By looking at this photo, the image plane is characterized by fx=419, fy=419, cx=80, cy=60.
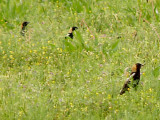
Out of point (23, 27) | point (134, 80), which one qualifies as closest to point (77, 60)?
point (134, 80)

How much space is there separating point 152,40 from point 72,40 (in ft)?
4.46

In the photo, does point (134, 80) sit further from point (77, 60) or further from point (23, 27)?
point (23, 27)

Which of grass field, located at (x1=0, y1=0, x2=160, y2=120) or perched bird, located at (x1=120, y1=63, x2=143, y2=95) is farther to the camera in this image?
perched bird, located at (x1=120, y1=63, x2=143, y2=95)

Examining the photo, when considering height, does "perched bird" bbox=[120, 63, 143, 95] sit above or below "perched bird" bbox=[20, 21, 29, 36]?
below

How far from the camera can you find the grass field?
4.84m

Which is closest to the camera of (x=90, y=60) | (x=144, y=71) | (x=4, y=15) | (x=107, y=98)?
(x=107, y=98)

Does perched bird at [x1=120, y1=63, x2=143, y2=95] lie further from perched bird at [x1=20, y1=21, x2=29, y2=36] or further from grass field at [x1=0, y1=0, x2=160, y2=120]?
perched bird at [x1=20, y1=21, x2=29, y2=36]

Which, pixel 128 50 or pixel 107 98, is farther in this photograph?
pixel 128 50

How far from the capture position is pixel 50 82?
5836mm

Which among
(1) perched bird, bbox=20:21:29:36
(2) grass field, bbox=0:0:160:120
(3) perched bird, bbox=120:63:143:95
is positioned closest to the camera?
(2) grass field, bbox=0:0:160:120

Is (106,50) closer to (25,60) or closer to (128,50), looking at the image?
(128,50)

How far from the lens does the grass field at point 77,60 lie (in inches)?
191

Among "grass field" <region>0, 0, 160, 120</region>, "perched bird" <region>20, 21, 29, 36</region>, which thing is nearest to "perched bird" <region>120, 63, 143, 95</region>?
"grass field" <region>0, 0, 160, 120</region>

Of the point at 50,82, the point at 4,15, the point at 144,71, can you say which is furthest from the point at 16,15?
the point at 144,71
